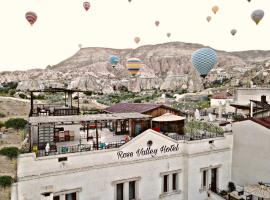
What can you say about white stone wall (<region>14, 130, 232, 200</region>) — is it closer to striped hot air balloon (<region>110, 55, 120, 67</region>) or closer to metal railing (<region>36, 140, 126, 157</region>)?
metal railing (<region>36, 140, 126, 157</region>)

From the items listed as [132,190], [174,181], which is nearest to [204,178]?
[174,181]

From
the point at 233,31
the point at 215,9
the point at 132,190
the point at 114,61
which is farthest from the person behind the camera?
the point at 114,61

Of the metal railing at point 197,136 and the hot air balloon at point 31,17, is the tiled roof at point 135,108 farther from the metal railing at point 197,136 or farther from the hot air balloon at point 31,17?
the hot air balloon at point 31,17

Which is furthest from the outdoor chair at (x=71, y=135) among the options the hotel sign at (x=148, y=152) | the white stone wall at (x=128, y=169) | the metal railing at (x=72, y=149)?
the hotel sign at (x=148, y=152)

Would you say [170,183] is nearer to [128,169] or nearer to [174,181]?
[174,181]

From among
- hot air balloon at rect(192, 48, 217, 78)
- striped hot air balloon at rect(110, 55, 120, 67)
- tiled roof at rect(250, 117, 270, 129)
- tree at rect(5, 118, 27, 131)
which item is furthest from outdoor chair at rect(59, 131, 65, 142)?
striped hot air balloon at rect(110, 55, 120, 67)

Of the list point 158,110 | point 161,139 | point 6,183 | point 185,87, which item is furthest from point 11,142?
point 185,87
